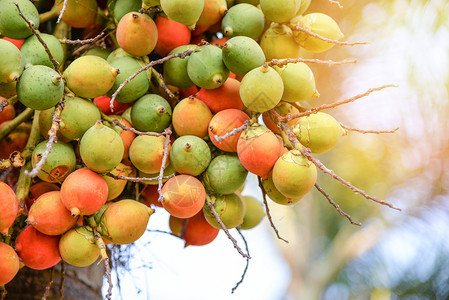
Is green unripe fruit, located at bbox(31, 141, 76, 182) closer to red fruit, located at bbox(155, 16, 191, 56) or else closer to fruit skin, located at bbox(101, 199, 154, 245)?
fruit skin, located at bbox(101, 199, 154, 245)

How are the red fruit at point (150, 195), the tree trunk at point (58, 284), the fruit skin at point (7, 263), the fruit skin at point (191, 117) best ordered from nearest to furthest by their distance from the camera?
the fruit skin at point (7, 263) < the fruit skin at point (191, 117) < the red fruit at point (150, 195) < the tree trunk at point (58, 284)

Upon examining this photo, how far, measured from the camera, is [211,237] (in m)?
0.97

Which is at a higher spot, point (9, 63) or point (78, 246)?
point (9, 63)

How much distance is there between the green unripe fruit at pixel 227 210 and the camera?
2.75 feet

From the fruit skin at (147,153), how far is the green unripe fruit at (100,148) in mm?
58

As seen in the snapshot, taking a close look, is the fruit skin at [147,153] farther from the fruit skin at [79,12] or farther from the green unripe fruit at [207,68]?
the fruit skin at [79,12]

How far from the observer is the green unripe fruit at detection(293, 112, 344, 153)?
76 centimetres

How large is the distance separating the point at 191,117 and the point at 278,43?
0.72 ft

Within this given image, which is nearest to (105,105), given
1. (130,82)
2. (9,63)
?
(130,82)

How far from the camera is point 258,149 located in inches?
29.1

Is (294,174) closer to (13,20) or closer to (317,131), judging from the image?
(317,131)

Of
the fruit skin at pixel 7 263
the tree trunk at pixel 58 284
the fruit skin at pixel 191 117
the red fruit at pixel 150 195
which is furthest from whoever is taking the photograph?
the tree trunk at pixel 58 284

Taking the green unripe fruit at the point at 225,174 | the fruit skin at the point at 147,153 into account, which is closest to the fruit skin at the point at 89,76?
the fruit skin at the point at 147,153

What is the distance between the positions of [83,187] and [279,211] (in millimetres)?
1440
